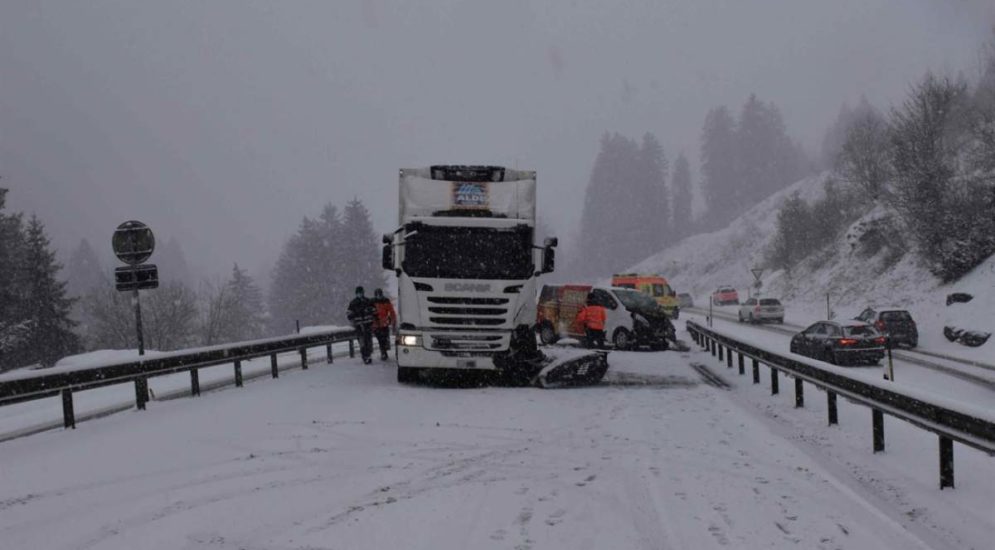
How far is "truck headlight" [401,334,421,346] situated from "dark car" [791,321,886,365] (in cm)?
1359

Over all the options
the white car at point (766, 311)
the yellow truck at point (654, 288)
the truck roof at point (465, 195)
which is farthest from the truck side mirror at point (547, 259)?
the white car at point (766, 311)

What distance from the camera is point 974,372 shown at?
19.6 metres

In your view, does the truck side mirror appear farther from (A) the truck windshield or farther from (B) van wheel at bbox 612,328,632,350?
(B) van wheel at bbox 612,328,632,350

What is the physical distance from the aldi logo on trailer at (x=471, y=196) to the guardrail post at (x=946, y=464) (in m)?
8.64

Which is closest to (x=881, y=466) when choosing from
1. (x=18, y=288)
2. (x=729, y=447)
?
(x=729, y=447)

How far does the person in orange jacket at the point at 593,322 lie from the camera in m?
22.3

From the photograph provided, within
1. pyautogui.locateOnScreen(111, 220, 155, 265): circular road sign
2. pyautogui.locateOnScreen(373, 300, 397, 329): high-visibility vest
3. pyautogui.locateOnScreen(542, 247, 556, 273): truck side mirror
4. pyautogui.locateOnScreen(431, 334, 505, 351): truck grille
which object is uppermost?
pyautogui.locateOnScreen(111, 220, 155, 265): circular road sign

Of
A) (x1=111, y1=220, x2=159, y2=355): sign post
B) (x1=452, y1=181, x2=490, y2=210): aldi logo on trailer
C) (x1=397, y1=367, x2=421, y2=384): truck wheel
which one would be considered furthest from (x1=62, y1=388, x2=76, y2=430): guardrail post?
(x1=452, y1=181, x2=490, y2=210): aldi logo on trailer

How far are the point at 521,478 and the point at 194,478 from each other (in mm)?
3066

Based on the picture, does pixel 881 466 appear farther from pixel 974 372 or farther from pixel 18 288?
pixel 18 288

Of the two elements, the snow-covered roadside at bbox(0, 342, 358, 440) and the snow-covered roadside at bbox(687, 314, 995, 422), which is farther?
the snow-covered roadside at bbox(0, 342, 358, 440)

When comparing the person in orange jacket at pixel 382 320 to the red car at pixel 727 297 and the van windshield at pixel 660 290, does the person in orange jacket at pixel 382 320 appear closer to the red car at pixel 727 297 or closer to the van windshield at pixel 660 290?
the van windshield at pixel 660 290

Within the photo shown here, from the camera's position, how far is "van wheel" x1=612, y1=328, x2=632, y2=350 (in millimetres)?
Answer: 22000

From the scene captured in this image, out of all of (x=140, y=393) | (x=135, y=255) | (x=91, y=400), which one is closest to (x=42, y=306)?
(x=91, y=400)
